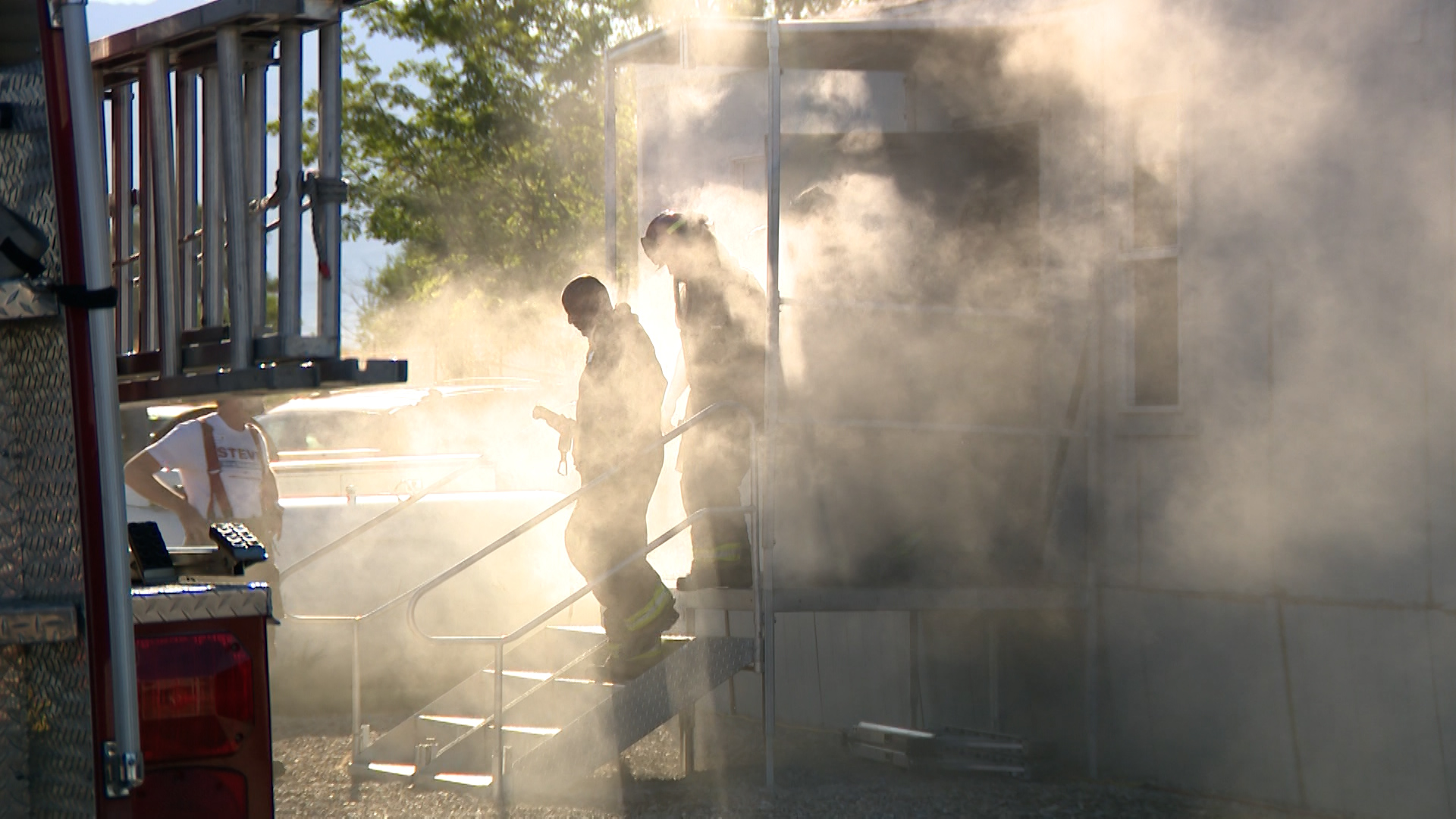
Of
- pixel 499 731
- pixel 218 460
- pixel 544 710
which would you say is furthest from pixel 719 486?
pixel 218 460

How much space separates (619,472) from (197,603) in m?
3.59

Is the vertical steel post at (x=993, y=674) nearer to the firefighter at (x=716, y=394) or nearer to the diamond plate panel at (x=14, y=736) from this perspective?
the firefighter at (x=716, y=394)

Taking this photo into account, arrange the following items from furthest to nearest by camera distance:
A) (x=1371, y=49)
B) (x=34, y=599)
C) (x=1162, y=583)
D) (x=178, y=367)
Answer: (x=1162, y=583) < (x=1371, y=49) < (x=178, y=367) < (x=34, y=599)

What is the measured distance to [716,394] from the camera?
6613mm

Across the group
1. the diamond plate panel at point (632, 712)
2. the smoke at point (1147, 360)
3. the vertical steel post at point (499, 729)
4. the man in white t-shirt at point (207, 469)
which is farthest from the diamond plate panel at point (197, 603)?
the man in white t-shirt at point (207, 469)

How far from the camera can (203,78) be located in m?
3.18

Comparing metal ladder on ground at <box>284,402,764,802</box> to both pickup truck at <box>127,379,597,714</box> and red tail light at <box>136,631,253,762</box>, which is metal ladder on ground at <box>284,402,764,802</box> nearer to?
pickup truck at <box>127,379,597,714</box>

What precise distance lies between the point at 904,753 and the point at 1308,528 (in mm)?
1942

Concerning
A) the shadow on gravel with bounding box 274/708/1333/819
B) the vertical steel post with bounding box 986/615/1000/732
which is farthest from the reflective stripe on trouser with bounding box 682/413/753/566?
the vertical steel post with bounding box 986/615/1000/732

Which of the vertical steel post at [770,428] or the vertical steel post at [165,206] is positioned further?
the vertical steel post at [770,428]

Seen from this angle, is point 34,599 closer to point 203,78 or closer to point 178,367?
point 178,367

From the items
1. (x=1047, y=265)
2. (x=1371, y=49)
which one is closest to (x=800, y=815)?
(x=1047, y=265)

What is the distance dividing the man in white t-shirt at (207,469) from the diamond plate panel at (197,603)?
13.8 feet

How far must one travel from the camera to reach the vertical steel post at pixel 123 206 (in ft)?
11.3
